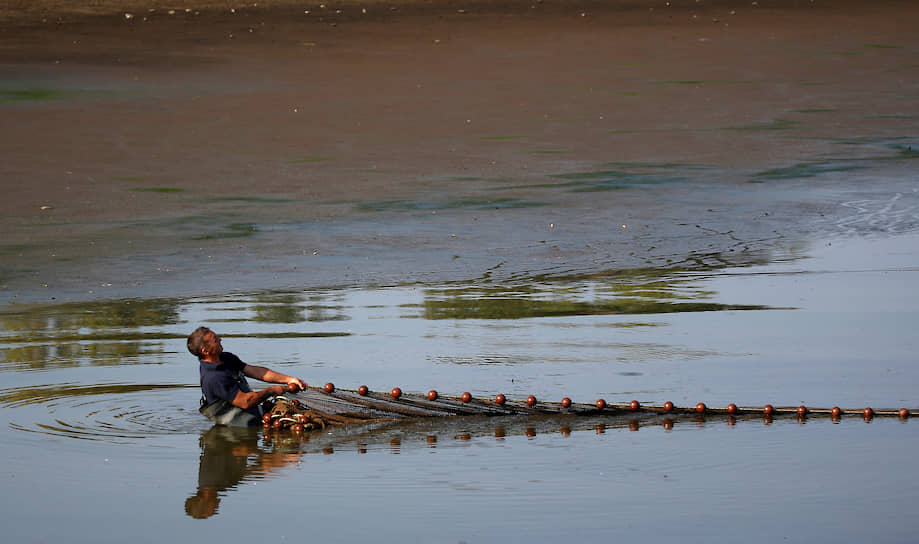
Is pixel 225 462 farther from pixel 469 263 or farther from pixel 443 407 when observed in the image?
pixel 469 263

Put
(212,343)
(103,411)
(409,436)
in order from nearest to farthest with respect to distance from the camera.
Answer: (409,436), (212,343), (103,411)

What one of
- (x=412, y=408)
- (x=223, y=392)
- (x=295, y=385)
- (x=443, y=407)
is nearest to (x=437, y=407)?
(x=443, y=407)

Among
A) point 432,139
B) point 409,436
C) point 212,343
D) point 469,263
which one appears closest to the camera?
point 409,436

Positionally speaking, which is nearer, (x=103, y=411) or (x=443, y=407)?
(x=443, y=407)

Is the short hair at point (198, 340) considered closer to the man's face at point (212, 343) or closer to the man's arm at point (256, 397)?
the man's face at point (212, 343)

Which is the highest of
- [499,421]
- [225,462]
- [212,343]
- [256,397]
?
[212,343]

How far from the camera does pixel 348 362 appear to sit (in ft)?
35.7

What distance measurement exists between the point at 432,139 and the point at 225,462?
13152 millimetres

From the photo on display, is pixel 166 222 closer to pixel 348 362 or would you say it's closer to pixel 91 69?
pixel 348 362

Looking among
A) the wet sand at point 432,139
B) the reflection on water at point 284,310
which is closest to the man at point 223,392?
the reflection on water at point 284,310

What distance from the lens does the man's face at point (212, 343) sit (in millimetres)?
9305

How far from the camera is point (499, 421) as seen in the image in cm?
919

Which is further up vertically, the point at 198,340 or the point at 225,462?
the point at 198,340

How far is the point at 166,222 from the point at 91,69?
9738mm
